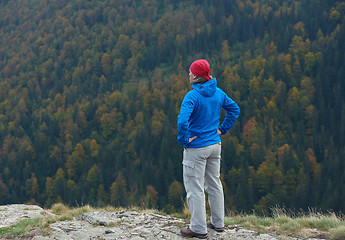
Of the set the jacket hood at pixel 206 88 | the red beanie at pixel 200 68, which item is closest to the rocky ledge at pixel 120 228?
the jacket hood at pixel 206 88

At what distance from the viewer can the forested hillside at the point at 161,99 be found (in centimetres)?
9125

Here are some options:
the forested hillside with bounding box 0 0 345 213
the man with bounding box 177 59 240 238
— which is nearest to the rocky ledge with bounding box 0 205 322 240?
the man with bounding box 177 59 240 238

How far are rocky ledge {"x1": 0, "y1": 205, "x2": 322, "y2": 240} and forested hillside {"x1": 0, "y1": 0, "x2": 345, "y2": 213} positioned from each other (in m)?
53.0

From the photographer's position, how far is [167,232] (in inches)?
231

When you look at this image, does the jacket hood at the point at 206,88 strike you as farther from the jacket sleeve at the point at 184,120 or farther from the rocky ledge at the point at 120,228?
the rocky ledge at the point at 120,228

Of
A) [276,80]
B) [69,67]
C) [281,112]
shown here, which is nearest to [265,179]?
[281,112]

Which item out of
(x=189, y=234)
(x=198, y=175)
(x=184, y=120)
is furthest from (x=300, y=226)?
(x=184, y=120)

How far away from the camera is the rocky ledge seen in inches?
228

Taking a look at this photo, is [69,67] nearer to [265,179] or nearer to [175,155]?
[175,155]

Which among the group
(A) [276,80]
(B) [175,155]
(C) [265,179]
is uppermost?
(A) [276,80]

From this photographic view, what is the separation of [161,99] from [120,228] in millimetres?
118717

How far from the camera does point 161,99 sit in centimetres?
12469

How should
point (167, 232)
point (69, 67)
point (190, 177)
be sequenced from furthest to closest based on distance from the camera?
1. point (69, 67)
2. point (167, 232)
3. point (190, 177)

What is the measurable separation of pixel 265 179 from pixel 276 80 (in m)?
43.2
